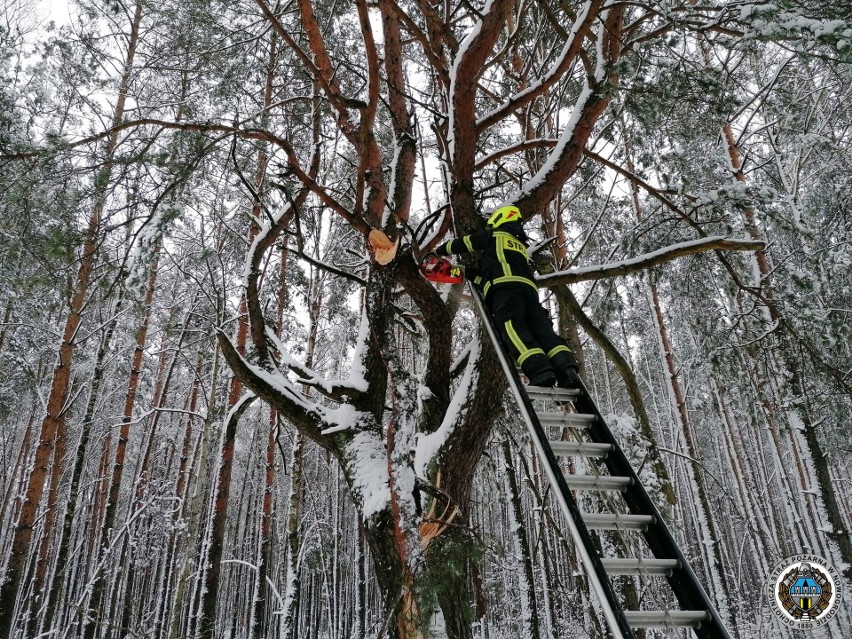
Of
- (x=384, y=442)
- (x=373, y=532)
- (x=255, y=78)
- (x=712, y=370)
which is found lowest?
(x=373, y=532)

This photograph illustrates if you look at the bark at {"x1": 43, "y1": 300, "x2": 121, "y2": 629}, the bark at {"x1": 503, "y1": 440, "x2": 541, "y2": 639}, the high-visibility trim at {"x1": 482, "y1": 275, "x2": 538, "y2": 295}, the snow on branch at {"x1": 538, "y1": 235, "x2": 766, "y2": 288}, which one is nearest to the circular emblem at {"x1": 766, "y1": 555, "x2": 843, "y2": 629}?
the bark at {"x1": 503, "y1": 440, "x2": 541, "y2": 639}

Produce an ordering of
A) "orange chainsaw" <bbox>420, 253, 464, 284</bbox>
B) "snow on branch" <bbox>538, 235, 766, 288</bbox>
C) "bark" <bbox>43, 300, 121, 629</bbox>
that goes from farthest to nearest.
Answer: "bark" <bbox>43, 300, 121, 629</bbox> < "orange chainsaw" <bbox>420, 253, 464, 284</bbox> < "snow on branch" <bbox>538, 235, 766, 288</bbox>

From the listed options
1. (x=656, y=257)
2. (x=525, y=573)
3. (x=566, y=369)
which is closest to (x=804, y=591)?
(x=525, y=573)

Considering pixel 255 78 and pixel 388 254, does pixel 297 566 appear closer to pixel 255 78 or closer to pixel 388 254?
pixel 388 254

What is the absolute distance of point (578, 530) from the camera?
2152 millimetres

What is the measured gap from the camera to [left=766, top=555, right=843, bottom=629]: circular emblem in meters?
8.86

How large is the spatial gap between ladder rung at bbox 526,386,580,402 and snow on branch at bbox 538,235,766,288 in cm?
88

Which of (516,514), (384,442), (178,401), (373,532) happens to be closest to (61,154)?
(384,442)

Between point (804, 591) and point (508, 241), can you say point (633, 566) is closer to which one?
point (508, 241)

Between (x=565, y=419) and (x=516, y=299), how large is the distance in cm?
100

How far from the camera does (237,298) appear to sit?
407 inches

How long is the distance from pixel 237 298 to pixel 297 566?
5.38 metres

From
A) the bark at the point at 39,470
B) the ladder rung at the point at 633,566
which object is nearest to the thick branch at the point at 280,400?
the ladder rung at the point at 633,566

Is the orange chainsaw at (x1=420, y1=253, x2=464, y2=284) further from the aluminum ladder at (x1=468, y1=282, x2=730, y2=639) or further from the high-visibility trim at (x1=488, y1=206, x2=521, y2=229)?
the aluminum ladder at (x1=468, y1=282, x2=730, y2=639)
